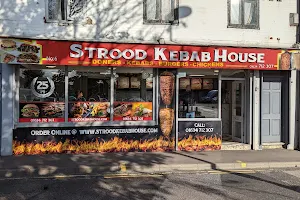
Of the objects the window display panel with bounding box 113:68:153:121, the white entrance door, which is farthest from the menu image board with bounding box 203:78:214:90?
the window display panel with bounding box 113:68:153:121

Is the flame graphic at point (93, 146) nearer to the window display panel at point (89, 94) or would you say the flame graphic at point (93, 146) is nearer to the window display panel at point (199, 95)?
the window display panel at point (89, 94)

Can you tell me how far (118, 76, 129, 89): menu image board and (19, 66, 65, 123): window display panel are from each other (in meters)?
1.69

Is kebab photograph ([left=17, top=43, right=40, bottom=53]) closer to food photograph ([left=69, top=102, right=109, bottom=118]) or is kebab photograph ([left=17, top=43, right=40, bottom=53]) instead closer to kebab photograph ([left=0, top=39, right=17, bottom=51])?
kebab photograph ([left=0, top=39, right=17, bottom=51])

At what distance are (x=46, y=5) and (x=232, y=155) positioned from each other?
703 centimetres

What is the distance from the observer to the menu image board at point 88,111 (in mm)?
9648

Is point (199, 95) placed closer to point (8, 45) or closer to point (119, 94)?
point (119, 94)

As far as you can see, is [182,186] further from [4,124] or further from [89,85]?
[4,124]

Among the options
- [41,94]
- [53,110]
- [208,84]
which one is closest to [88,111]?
[53,110]

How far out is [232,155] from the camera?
374 inches

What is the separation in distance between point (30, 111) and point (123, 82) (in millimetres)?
2877

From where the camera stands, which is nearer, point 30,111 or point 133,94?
point 30,111

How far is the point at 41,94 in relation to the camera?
9.45 m

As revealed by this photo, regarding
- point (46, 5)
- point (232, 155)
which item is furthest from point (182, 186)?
point (46, 5)

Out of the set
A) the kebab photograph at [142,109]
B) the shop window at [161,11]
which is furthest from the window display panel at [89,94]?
the shop window at [161,11]
